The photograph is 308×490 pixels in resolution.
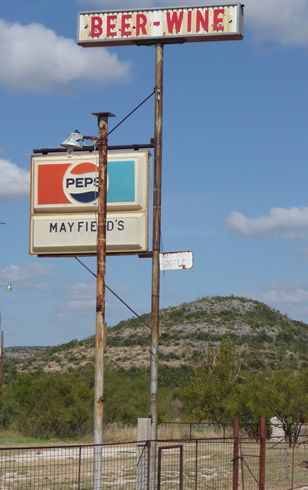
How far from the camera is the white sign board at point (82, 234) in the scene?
70.9ft

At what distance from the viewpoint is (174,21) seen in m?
21.4

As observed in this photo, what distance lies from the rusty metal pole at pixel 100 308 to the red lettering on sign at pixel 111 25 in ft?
12.9

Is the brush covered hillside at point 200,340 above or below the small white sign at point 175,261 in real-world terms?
above

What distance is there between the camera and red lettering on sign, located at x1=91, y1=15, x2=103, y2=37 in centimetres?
2167

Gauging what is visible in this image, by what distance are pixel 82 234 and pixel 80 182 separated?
112 centimetres

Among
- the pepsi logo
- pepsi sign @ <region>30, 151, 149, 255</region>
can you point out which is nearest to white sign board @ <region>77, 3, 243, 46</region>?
pepsi sign @ <region>30, 151, 149, 255</region>

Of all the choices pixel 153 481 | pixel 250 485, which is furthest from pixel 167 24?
pixel 250 485

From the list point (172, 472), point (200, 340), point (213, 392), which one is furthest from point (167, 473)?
point (200, 340)

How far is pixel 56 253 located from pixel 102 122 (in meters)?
4.81

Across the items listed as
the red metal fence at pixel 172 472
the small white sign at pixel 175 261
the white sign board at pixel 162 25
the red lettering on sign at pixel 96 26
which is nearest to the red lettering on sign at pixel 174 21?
the white sign board at pixel 162 25

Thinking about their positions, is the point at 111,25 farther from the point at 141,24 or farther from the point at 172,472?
the point at 172,472

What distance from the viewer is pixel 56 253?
73.4ft

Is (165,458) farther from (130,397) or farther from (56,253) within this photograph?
(130,397)

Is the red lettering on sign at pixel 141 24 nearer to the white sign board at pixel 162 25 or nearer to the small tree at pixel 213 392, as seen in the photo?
the white sign board at pixel 162 25
